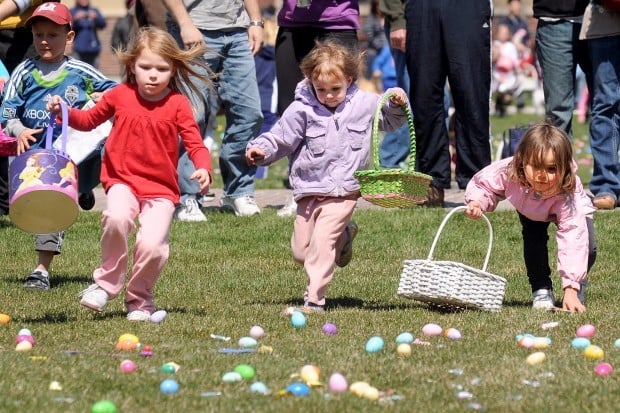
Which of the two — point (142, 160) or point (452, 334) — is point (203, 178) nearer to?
point (142, 160)

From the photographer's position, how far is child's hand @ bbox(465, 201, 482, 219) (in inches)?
246

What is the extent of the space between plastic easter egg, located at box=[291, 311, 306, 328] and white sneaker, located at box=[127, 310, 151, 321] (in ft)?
2.29

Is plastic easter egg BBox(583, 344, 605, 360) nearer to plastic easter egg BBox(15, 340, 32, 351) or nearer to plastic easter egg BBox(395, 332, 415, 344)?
plastic easter egg BBox(395, 332, 415, 344)

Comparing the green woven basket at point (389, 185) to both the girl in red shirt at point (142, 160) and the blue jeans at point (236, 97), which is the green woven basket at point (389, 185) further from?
the blue jeans at point (236, 97)

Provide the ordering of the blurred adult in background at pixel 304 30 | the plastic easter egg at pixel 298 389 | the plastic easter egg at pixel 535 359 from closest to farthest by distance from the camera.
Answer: the plastic easter egg at pixel 298 389 → the plastic easter egg at pixel 535 359 → the blurred adult in background at pixel 304 30

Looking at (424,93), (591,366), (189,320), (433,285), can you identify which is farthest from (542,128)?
(424,93)

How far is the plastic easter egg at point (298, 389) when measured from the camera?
14.6 ft

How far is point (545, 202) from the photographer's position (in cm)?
632

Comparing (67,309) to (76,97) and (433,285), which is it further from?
(433,285)

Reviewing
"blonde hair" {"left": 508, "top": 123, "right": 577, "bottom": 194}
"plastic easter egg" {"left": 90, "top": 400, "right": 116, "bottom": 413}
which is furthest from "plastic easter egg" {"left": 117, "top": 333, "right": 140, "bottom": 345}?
"blonde hair" {"left": 508, "top": 123, "right": 577, "bottom": 194}

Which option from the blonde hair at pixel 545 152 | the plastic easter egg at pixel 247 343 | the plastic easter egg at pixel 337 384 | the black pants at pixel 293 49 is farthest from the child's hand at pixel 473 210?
the black pants at pixel 293 49

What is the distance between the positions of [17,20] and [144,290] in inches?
111

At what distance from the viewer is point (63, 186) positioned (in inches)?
222

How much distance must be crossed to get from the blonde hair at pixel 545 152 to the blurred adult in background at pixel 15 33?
3.42 meters
